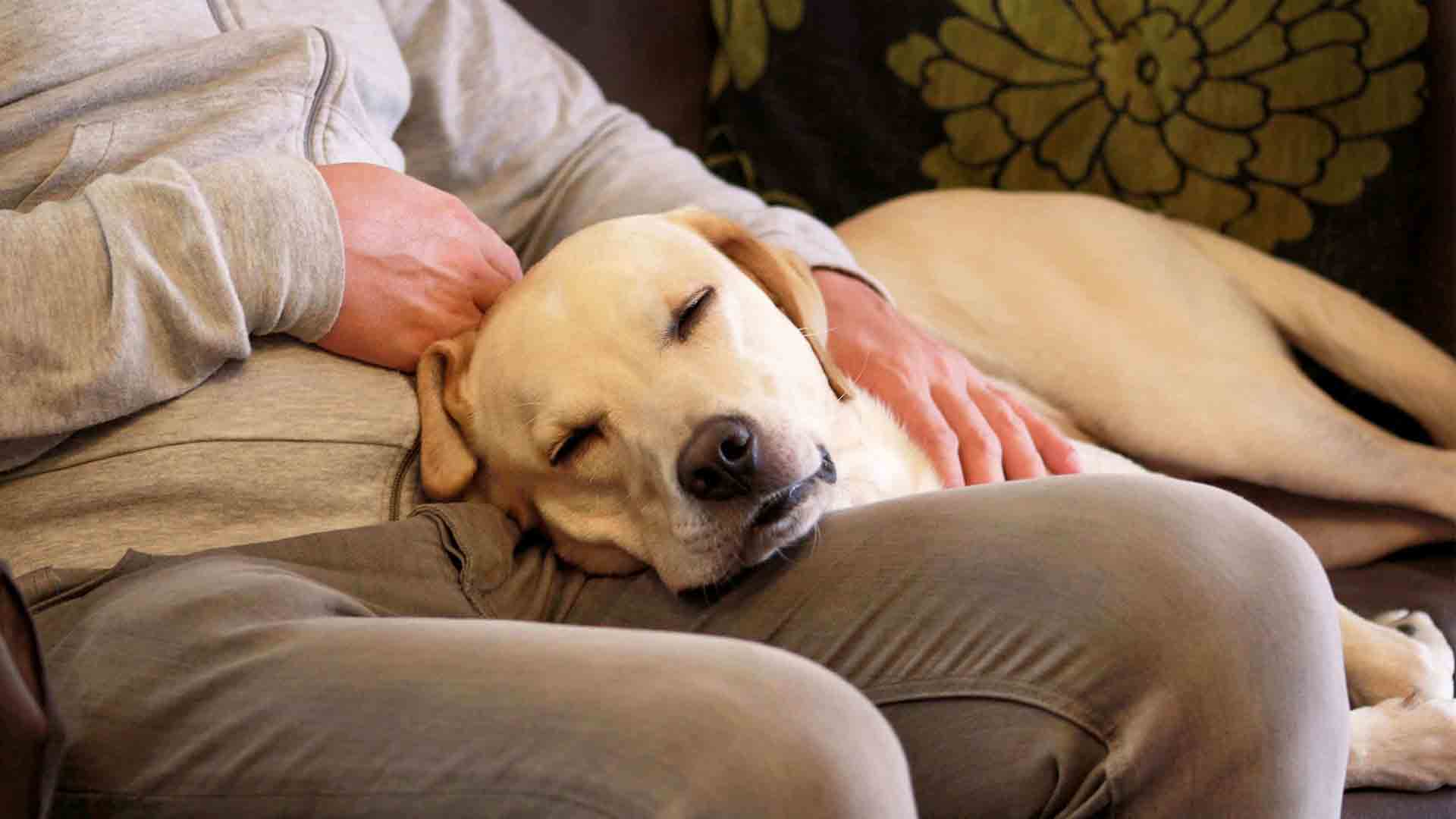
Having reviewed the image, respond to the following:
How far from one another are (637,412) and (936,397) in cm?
49

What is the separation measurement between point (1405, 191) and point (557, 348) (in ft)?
4.36

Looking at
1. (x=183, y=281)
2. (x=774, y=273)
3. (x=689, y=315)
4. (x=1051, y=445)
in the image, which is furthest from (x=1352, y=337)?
(x=183, y=281)

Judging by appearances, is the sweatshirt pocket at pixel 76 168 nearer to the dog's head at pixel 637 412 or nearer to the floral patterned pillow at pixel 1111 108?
the dog's head at pixel 637 412

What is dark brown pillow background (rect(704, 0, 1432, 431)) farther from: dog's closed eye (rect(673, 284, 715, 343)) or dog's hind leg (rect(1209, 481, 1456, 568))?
dog's closed eye (rect(673, 284, 715, 343))

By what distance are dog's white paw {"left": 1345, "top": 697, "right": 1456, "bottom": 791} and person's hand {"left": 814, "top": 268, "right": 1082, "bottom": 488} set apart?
444 mm

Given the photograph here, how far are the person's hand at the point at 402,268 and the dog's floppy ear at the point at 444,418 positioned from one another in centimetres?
3

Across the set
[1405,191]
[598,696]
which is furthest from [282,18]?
[1405,191]

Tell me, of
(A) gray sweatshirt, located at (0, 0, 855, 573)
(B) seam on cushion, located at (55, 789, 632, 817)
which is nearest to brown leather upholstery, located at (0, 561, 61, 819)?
(B) seam on cushion, located at (55, 789, 632, 817)

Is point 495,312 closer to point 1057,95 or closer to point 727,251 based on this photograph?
point 727,251

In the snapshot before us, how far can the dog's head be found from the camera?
117 centimetres

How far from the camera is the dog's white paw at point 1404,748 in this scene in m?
1.25

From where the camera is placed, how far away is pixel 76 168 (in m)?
1.27

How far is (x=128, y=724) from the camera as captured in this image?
2.84 ft

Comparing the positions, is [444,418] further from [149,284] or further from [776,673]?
[776,673]
